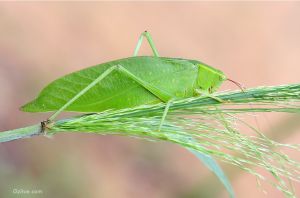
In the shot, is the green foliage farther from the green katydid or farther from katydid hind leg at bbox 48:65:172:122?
katydid hind leg at bbox 48:65:172:122

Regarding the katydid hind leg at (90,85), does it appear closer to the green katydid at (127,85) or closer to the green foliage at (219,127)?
the green katydid at (127,85)

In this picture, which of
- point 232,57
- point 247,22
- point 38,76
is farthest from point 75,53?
point 247,22

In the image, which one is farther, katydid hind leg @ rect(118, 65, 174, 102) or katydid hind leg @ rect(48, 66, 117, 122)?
katydid hind leg @ rect(118, 65, 174, 102)

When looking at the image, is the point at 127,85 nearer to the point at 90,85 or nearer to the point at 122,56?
the point at 90,85

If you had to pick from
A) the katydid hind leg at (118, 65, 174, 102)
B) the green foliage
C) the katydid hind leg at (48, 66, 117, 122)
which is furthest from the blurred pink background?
the green foliage

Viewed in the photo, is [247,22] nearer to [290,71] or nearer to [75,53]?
[290,71]

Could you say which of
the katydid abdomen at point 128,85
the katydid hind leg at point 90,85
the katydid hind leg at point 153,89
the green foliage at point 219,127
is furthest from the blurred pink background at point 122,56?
the green foliage at point 219,127

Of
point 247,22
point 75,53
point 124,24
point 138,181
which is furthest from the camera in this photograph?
point 247,22
